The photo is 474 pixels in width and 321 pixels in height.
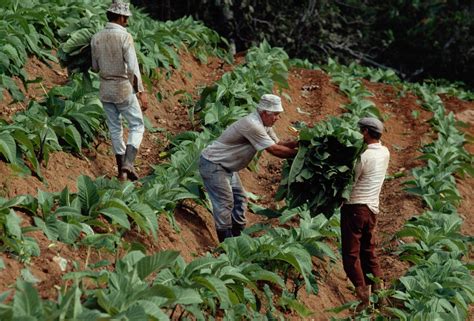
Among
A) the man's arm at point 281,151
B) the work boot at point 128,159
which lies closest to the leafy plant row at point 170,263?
the work boot at point 128,159

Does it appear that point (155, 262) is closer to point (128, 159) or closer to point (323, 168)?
point (323, 168)

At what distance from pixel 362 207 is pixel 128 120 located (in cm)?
245

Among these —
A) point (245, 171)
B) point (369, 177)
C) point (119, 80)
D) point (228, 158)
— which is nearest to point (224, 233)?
point (228, 158)

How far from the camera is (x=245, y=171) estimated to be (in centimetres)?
1084

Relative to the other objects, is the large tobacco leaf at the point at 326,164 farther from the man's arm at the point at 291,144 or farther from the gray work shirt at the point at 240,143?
the gray work shirt at the point at 240,143

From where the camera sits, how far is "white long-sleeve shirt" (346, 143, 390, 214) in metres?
7.72

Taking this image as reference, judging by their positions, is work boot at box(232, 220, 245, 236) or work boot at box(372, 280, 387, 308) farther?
work boot at box(232, 220, 245, 236)

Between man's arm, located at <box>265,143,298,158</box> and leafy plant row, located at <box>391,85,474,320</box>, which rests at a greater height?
man's arm, located at <box>265,143,298,158</box>

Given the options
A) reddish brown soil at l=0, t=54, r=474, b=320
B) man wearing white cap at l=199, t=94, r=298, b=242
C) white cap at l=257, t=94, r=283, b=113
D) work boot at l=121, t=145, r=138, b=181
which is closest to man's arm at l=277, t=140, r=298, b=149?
man wearing white cap at l=199, t=94, r=298, b=242

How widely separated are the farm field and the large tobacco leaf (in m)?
0.46

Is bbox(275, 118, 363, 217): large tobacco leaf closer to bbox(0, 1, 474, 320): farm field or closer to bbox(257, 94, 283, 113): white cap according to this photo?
bbox(257, 94, 283, 113): white cap

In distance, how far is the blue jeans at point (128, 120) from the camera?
892 centimetres

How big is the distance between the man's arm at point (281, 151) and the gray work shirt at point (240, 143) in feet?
0.23

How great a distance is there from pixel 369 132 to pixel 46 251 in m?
2.73
